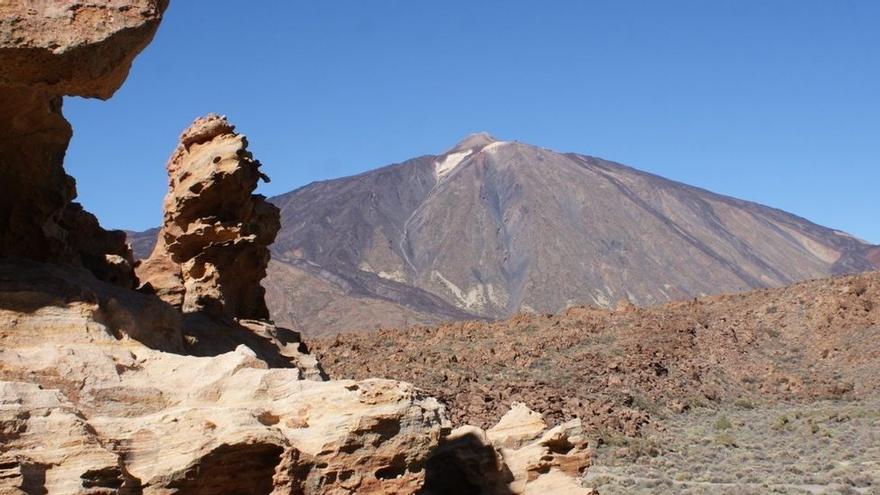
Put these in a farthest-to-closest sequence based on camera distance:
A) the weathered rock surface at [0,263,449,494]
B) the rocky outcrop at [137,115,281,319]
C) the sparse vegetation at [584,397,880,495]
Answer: the sparse vegetation at [584,397,880,495]
the rocky outcrop at [137,115,281,319]
the weathered rock surface at [0,263,449,494]

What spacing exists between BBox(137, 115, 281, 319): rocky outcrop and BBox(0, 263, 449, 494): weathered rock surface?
5.25m

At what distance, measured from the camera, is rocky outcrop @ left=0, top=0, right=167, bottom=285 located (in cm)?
944

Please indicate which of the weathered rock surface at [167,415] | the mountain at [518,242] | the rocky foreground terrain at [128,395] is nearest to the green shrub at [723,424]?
the rocky foreground terrain at [128,395]

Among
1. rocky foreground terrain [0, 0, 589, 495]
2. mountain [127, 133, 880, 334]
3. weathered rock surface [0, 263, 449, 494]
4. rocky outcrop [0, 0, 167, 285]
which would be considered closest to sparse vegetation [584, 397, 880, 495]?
rocky foreground terrain [0, 0, 589, 495]

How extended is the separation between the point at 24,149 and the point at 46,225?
898 millimetres

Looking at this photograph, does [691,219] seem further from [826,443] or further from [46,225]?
[46,225]

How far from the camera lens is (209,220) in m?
16.4

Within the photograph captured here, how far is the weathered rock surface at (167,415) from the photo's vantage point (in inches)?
313

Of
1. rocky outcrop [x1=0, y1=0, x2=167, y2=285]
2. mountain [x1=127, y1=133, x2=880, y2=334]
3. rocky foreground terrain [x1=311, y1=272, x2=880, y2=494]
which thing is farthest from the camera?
mountain [x1=127, y1=133, x2=880, y2=334]

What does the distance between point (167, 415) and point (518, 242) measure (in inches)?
4686

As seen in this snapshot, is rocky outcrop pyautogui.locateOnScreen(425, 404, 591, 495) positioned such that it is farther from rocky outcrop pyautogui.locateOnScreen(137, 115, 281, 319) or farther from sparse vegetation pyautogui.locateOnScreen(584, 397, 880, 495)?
sparse vegetation pyautogui.locateOnScreen(584, 397, 880, 495)

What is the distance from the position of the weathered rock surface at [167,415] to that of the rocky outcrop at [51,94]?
1.23 m

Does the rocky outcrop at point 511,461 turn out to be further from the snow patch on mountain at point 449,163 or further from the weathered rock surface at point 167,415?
the snow patch on mountain at point 449,163

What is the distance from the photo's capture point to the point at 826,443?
26.8m
